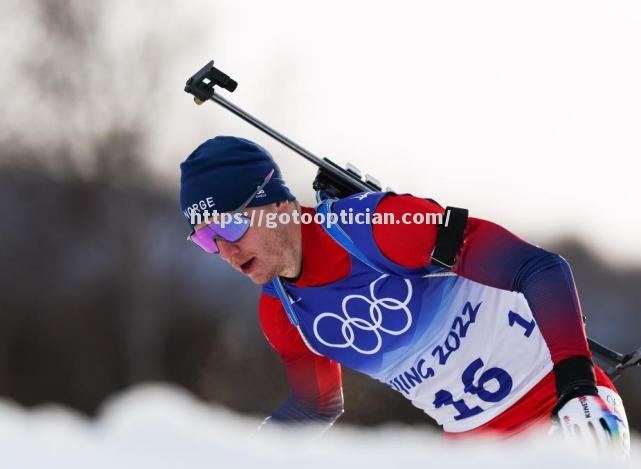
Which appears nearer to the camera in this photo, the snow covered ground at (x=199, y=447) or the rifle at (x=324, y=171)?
the snow covered ground at (x=199, y=447)

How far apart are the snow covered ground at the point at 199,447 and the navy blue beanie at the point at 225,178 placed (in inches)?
74.5

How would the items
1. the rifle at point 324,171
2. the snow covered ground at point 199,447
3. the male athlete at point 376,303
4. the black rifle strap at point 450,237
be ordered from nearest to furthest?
the snow covered ground at point 199,447
the black rifle strap at point 450,237
the male athlete at point 376,303
the rifle at point 324,171

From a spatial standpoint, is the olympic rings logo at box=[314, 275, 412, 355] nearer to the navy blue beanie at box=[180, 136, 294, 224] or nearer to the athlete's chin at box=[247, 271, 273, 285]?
the athlete's chin at box=[247, 271, 273, 285]

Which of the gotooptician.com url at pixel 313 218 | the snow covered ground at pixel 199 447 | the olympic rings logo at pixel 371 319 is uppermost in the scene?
the snow covered ground at pixel 199 447

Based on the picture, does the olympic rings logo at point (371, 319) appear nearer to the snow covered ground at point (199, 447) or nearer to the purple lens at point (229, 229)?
the purple lens at point (229, 229)

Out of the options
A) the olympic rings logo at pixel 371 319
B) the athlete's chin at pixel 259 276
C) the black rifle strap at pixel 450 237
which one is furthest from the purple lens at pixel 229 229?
the black rifle strap at pixel 450 237

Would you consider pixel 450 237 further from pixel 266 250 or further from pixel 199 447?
pixel 199 447

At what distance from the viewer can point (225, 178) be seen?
2.20 m

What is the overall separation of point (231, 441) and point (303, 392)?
7.59 ft

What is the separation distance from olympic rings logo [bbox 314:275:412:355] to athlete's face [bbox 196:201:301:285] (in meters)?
0.19

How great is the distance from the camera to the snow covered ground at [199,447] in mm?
277

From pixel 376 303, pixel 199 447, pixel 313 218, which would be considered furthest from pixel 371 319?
pixel 199 447

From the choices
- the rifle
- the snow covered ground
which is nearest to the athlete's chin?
the rifle

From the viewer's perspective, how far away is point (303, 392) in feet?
8.39
